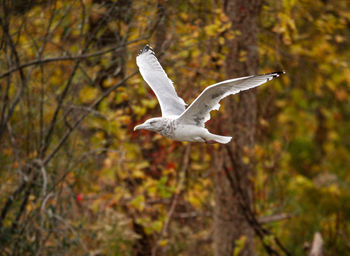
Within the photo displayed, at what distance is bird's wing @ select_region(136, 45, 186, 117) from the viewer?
14.7 ft

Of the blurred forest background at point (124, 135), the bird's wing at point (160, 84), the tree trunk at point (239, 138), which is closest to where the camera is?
the bird's wing at point (160, 84)

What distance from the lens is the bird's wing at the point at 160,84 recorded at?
4488 millimetres

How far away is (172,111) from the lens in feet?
14.6

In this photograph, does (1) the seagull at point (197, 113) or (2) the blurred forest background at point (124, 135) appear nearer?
(1) the seagull at point (197, 113)

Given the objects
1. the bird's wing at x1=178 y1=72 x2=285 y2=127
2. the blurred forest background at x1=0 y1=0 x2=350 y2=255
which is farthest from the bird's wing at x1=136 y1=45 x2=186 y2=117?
the blurred forest background at x1=0 y1=0 x2=350 y2=255

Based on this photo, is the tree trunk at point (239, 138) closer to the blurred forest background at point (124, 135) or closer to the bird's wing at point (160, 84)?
the blurred forest background at point (124, 135)

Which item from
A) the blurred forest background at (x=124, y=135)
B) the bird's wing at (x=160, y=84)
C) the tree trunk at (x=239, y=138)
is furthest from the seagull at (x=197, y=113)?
the tree trunk at (x=239, y=138)

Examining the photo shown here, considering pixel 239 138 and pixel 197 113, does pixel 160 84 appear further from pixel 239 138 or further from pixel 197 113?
pixel 239 138

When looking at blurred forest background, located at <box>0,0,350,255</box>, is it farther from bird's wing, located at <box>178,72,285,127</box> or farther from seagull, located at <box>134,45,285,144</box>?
bird's wing, located at <box>178,72,285,127</box>

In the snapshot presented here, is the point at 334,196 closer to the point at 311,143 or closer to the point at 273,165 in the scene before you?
the point at 273,165

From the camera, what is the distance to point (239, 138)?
647cm

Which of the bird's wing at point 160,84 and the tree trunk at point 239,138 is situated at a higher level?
the bird's wing at point 160,84

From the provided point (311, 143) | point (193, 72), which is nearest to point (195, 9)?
point (193, 72)

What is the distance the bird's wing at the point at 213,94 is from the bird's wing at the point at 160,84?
0.36 m
